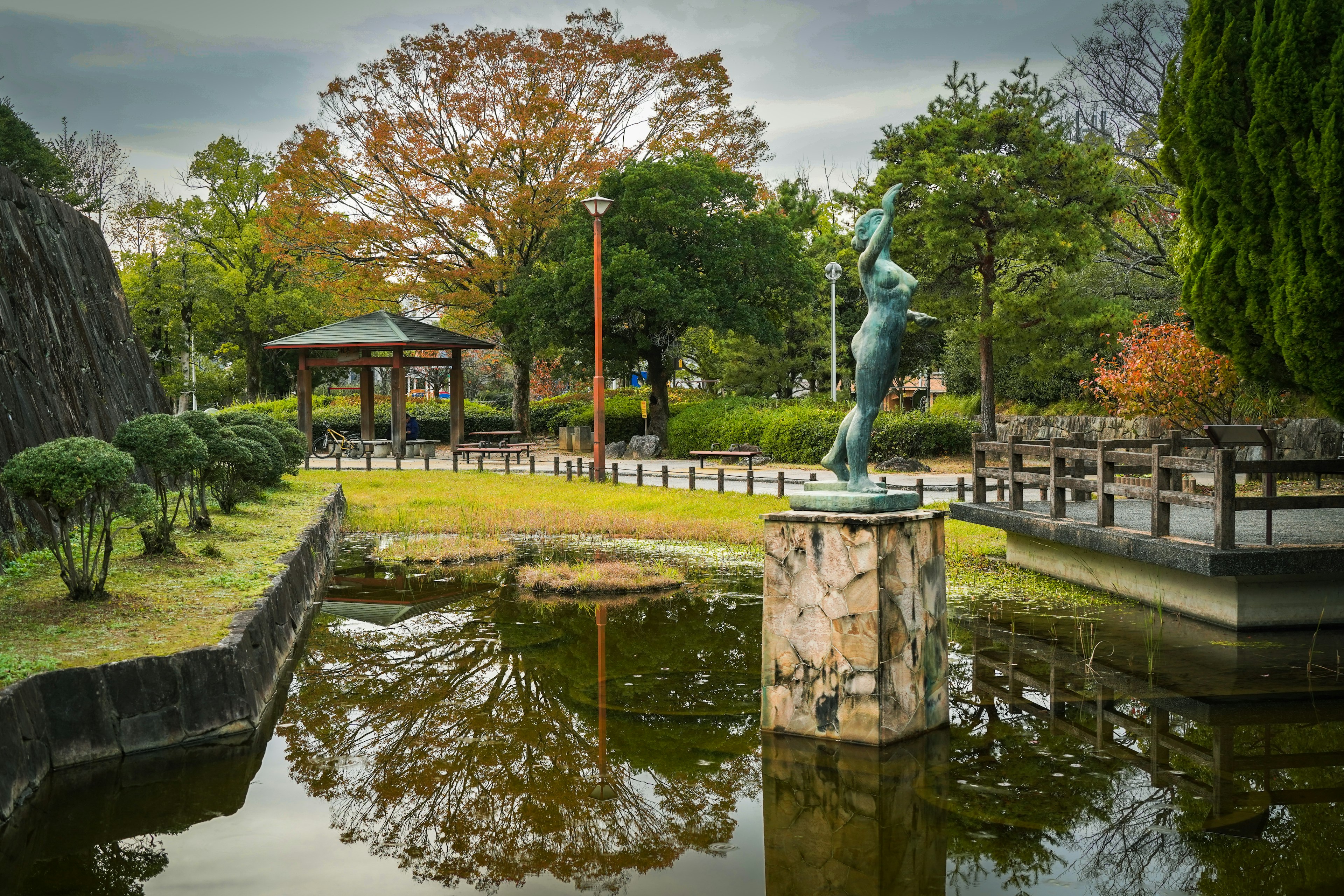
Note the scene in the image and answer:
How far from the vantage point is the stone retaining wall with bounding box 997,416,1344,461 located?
58.3 ft

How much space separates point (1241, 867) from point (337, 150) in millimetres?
32912

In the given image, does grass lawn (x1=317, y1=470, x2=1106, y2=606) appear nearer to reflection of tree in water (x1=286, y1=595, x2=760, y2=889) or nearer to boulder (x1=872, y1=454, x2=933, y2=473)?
reflection of tree in water (x1=286, y1=595, x2=760, y2=889)

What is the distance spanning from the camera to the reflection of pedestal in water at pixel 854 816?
4.04 m

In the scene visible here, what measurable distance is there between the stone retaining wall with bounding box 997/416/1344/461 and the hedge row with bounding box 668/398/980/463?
6.91 ft

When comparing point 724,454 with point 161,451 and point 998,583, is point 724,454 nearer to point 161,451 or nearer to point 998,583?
point 998,583

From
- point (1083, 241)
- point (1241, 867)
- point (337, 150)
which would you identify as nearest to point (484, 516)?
point (1241, 867)

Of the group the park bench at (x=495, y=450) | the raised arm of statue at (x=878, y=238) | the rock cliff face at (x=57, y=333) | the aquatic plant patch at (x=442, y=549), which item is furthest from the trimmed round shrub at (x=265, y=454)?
the raised arm of statue at (x=878, y=238)

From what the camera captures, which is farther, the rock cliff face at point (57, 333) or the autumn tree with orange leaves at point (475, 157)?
the autumn tree with orange leaves at point (475, 157)

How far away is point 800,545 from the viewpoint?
564 centimetres

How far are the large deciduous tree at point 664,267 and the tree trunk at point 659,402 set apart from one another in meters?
0.08

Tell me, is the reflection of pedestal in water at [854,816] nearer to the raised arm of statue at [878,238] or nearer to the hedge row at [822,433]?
the raised arm of statue at [878,238]

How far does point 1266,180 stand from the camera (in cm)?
908

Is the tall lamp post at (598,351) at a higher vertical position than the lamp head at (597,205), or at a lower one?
lower

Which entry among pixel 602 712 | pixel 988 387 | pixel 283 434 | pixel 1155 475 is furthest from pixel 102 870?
pixel 988 387
